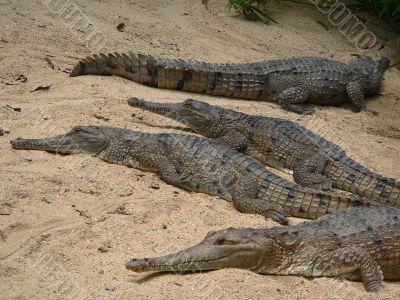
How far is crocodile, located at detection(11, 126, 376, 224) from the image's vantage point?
5922mm

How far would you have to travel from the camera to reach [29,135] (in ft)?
21.6

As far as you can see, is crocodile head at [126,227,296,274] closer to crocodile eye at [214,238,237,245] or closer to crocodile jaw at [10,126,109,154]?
crocodile eye at [214,238,237,245]

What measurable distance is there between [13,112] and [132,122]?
129cm

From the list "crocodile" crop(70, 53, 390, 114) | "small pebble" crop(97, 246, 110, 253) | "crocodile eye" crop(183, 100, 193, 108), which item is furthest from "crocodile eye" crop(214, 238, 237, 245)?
"crocodile" crop(70, 53, 390, 114)

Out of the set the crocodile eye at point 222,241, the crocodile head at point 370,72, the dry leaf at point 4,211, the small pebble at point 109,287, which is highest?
the crocodile head at point 370,72

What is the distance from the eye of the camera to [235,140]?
7336 mm

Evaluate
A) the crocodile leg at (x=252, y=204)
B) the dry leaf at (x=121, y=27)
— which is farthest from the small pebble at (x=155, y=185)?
the dry leaf at (x=121, y=27)

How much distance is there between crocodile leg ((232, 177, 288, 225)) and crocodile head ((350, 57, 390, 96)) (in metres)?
3.78

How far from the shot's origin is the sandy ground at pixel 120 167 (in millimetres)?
4586

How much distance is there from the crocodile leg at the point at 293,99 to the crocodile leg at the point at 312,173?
171 cm

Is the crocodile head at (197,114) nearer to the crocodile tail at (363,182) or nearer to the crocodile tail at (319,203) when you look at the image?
the crocodile tail at (363,182)

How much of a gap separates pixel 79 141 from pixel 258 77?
2997 millimetres

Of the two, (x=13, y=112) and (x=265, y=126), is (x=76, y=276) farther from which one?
(x=265, y=126)

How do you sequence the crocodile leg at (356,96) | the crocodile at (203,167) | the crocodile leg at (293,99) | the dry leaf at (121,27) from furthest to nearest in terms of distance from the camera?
the dry leaf at (121,27) < the crocodile leg at (356,96) < the crocodile leg at (293,99) < the crocodile at (203,167)
